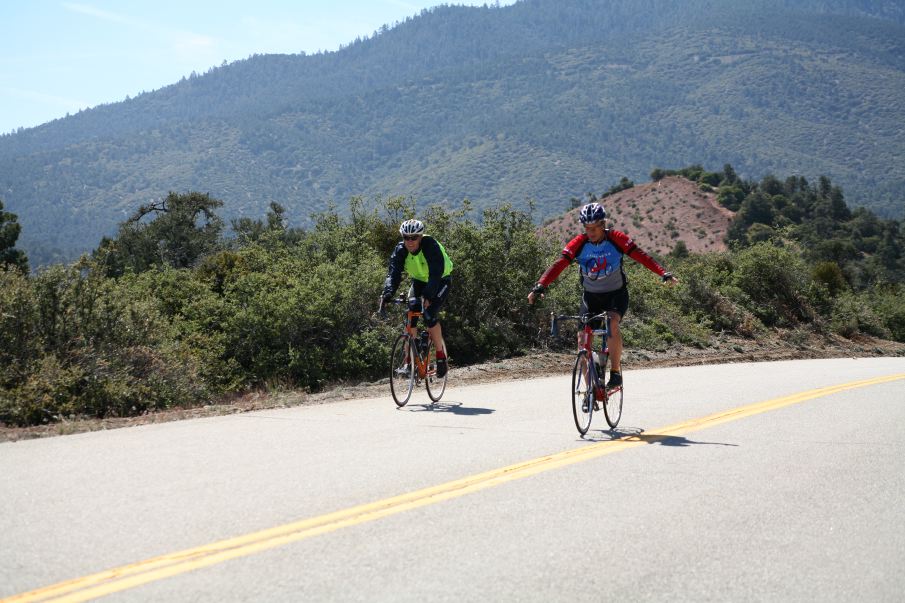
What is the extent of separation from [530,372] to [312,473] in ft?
31.4

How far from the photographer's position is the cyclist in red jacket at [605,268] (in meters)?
9.18

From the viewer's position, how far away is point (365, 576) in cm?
471

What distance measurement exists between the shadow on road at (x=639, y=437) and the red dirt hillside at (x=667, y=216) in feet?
358

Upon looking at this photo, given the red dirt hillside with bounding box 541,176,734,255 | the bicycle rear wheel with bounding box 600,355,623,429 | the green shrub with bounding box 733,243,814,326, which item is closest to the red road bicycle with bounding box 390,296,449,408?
the bicycle rear wheel with bounding box 600,355,623,429

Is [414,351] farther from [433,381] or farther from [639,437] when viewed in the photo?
[639,437]

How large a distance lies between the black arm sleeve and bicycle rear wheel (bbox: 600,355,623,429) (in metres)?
3.10

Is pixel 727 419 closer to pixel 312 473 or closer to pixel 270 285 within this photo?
pixel 312 473

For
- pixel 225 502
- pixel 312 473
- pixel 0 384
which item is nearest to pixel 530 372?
pixel 0 384

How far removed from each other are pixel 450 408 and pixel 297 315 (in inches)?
248

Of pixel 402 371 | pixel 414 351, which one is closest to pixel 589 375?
pixel 402 371

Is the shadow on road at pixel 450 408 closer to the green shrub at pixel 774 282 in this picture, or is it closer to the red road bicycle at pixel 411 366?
the red road bicycle at pixel 411 366

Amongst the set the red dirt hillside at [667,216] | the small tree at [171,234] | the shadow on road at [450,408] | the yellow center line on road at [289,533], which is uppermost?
the red dirt hillside at [667,216]

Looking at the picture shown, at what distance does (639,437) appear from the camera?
8.89 meters

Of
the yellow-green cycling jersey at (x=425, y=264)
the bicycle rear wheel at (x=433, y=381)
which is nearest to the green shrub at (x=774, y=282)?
the bicycle rear wheel at (x=433, y=381)
